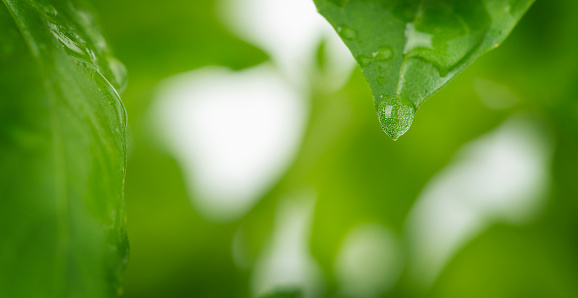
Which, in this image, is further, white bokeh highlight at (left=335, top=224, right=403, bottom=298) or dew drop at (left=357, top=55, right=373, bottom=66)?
white bokeh highlight at (left=335, top=224, right=403, bottom=298)

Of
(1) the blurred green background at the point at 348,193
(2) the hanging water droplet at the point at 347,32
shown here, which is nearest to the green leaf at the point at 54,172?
(2) the hanging water droplet at the point at 347,32

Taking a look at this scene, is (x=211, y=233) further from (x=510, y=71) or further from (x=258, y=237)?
(x=510, y=71)

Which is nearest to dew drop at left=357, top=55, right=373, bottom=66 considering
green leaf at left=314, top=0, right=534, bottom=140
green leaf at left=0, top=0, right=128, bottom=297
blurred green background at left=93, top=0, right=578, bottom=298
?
green leaf at left=314, top=0, right=534, bottom=140

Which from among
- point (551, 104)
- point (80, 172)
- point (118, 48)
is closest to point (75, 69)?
point (80, 172)

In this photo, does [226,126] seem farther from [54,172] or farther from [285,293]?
[54,172]

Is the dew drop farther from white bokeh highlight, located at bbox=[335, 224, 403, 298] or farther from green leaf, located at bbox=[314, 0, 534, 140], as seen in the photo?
white bokeh highlight, located at bbox=[335, 224, 403, 298]

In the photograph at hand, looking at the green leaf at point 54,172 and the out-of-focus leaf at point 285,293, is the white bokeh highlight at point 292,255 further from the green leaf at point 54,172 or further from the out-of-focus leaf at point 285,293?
the green leaf at point 54,172
